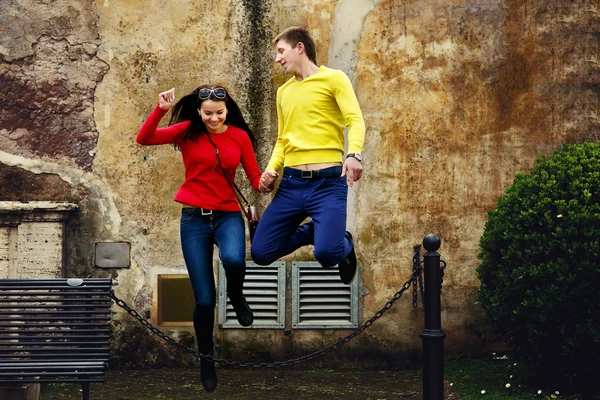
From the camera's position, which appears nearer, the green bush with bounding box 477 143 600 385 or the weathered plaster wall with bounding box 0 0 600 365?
the green bush with bounding box 477 143 600 385

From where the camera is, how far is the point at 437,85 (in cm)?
783

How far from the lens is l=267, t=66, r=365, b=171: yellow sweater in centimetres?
544

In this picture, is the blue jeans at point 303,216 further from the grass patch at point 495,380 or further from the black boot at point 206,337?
the grass patch at point 495,380

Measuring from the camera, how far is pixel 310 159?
5.45 m

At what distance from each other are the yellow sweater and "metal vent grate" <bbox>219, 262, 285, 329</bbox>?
8.00 ft

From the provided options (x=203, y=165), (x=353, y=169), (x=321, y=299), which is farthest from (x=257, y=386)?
(x=353, y=169)

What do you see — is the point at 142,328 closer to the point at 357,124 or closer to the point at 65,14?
the point at 65,14

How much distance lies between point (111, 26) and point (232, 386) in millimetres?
3337

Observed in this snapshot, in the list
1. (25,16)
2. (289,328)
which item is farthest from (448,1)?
(25,16)

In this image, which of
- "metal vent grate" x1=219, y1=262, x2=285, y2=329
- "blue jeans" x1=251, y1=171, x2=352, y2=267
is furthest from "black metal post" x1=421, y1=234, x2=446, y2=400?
"metal vent grate" x1=219, y1=262, x2=285, y2=329

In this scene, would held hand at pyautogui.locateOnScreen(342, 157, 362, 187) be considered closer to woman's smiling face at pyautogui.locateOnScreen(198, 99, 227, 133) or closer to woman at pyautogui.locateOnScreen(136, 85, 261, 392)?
woman at pyautogui.locateOnScreen(136, 85, 261, 392)

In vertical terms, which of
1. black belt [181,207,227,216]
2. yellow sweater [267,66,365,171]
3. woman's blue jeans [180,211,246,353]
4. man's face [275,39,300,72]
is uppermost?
man's face [275,39,300,72]

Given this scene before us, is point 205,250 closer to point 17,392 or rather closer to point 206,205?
point 206,205

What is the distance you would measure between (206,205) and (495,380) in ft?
10.2
